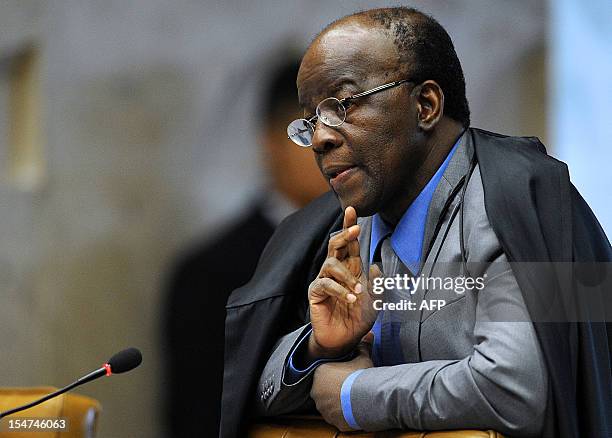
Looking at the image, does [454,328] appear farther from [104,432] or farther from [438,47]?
[104,432]

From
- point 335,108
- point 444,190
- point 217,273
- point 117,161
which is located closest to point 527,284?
point 444,190

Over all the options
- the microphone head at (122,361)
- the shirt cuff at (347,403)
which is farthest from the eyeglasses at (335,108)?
the microphone head at (122,361)

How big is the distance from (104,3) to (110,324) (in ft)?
4.09

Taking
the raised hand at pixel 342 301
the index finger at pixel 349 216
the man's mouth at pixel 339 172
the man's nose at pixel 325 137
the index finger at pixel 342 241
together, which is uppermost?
the man's nose at pixel 325 137

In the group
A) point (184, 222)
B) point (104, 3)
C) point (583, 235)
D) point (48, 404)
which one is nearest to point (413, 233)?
point (583, 235)

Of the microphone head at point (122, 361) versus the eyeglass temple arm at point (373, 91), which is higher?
the eyeglass temple arm at point (373, 91)

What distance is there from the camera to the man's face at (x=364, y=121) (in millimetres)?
2254

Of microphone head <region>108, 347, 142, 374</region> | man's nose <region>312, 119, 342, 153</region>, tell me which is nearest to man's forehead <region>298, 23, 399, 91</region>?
man's nose <region>312, 119, 342, 153</region>

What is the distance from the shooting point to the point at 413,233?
2.30 m

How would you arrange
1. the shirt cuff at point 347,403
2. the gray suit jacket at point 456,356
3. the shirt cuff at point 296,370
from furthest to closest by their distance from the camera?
the shirt cuff at point 296,370 → the shirt cuff at point 347,403 → the gray suit jacket at point 456,356

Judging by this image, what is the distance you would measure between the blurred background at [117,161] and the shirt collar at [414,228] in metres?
1.51

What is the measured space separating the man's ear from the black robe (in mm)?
108

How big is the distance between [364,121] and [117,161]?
184 cm

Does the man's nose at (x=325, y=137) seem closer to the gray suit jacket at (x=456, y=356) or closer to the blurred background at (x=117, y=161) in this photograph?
the gray suit jacket at (x=456, y=356)
